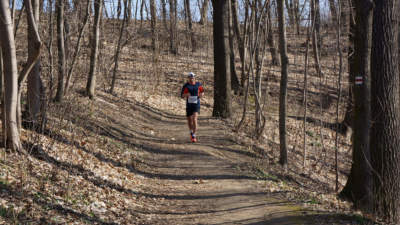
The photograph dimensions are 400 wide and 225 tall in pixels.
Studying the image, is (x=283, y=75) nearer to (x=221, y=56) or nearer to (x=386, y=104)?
(x=386, y=104)

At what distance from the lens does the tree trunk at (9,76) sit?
6336 mm

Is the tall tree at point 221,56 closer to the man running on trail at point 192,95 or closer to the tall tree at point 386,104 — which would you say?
the man running on trail at point 192,95

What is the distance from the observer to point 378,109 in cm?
834

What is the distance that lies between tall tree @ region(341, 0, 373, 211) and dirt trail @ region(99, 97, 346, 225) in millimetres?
2043

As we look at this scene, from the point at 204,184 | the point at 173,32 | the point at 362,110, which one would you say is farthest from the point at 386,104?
the point at 173,32

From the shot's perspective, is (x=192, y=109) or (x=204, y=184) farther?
(x=192, y=109)

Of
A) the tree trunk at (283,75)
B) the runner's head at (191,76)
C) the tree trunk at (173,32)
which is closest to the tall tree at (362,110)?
the tree trunk at (283,75)

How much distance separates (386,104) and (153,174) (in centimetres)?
538

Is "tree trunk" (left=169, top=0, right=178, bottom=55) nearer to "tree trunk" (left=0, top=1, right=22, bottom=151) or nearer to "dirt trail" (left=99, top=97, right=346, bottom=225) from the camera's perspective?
"dirt trail" (left=99, top=97, right=346, bottom=225)

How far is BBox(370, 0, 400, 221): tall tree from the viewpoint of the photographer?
8180mm

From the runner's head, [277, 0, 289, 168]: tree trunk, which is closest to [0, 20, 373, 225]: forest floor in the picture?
[277, 0, 289, 168]: tree trunk

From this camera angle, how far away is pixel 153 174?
9.29 metres

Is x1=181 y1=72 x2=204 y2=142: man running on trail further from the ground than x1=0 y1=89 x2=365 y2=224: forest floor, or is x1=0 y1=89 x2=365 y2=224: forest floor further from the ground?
x1=181 y1=72 x2=204 y2=142: man running on trail

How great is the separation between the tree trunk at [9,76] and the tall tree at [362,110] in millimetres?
6773
